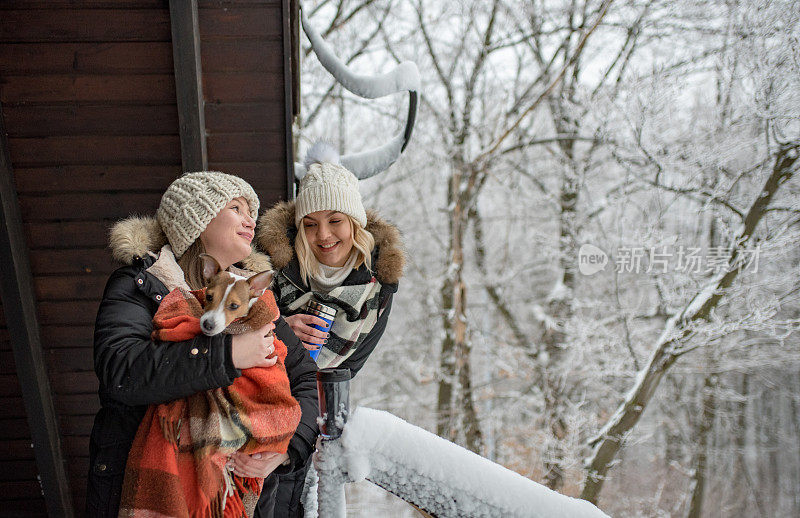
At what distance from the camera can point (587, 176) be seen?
6387 millimetres

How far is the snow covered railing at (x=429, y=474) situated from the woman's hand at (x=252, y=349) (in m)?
0.24

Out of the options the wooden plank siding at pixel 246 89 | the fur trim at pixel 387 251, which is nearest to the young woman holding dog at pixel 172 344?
the fur trim at pixel 387 251

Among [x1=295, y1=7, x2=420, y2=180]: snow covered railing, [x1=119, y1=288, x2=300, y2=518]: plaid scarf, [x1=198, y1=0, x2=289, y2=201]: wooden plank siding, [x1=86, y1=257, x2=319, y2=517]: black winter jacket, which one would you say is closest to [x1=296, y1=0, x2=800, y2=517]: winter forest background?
[x1=295, y1=7, x2=420, y2=180]: snow covered railing

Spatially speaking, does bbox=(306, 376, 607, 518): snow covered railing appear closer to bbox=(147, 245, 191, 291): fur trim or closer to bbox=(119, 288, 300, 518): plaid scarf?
bbox=(119, 288, 300, 518): plaid scarf

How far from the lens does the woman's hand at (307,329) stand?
1.52 metres

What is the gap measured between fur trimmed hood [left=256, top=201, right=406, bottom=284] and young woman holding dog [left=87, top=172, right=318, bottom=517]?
180mm

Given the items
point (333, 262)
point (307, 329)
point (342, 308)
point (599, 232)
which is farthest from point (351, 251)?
point (599, 232)

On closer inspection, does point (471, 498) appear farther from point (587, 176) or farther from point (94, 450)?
point (587, 176)

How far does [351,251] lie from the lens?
1.71 meters

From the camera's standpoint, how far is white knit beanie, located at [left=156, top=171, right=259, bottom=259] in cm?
122

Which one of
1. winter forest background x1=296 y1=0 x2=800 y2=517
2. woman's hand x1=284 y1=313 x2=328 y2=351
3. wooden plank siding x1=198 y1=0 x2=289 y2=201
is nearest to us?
woman's hand x1=284 y1=313 x2=328 y2=351

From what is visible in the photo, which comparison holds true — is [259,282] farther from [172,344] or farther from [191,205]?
[191,205]

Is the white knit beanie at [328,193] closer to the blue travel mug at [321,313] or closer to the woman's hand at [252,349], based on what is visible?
the blue travel mug at [321,313]

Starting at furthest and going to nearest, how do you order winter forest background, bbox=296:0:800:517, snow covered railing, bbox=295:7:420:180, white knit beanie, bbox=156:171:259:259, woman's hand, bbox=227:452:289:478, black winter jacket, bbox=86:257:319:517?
1. winter forest background, bbox=296:0:800:517
2. snow covered railing, bbox=295:7:420:180
3. white knit beanie, bbox=156:171:259:259
4. woman's hand, bbox=227:452:289:478
5. black winter jacket, bbox=86:257:319:517
